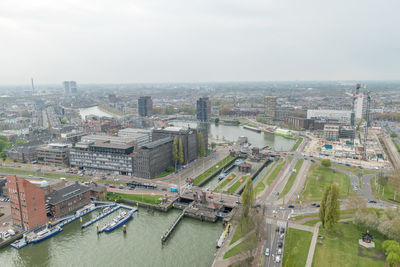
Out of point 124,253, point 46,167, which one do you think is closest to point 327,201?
point 124,253

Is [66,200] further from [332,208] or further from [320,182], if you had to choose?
[320,182]

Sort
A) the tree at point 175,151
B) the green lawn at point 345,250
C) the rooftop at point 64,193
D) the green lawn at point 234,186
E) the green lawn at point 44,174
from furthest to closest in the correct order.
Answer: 1. the tree at point 175,151
2. the green lawn at point 44,174
3. the green lawn at point 234,186
4. the rooftop at point 64,193
5. the green lawn at point 345,250

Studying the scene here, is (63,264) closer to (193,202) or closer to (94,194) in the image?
(94,194)

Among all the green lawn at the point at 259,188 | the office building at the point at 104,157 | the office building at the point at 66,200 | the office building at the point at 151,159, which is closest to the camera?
the office building at the point at 66,200

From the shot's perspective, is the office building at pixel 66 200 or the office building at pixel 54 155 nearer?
the office building at pixel 66 200

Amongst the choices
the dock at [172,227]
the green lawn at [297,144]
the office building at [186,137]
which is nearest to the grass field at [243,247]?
the dock at [172,227]

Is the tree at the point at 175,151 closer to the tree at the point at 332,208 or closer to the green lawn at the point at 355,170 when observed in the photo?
the tree at the point at 332,208

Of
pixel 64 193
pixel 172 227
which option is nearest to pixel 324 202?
pixel 172 227
